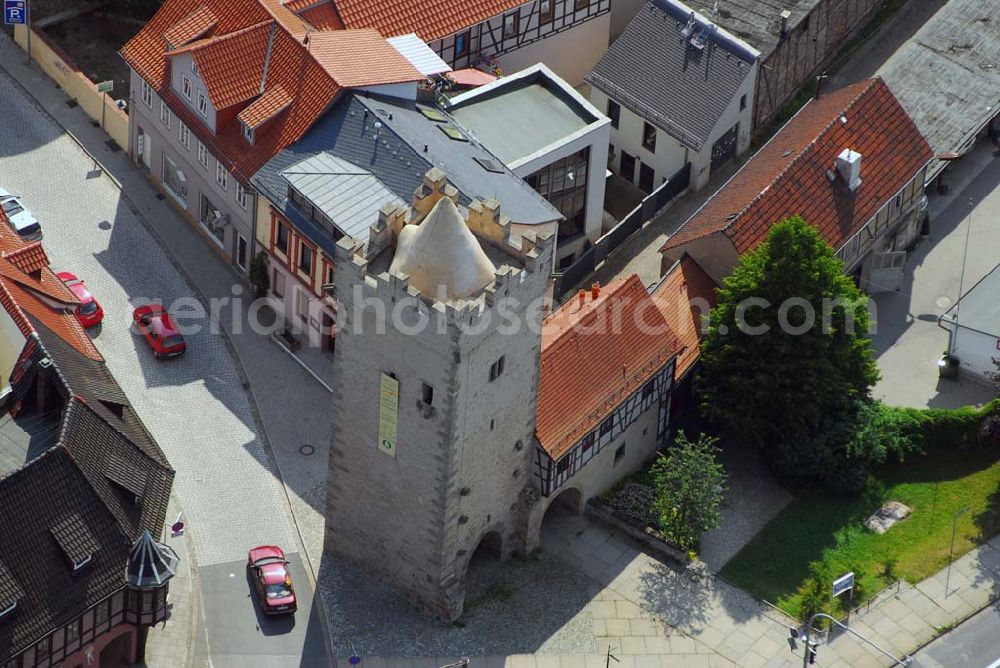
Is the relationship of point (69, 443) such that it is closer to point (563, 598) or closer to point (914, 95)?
point (563, 598)

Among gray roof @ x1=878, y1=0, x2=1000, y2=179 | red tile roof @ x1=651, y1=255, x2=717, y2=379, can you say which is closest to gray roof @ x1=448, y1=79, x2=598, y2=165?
red tile roof @ x1=651, y1=255, x2=717, y2=379

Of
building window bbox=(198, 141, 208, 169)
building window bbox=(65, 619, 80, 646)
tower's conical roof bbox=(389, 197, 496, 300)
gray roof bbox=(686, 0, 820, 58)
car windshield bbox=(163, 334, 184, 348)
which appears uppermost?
tower's conical roof bbox=(389, 197, 496, 300)

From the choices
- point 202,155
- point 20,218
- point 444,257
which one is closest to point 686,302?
point 444,257

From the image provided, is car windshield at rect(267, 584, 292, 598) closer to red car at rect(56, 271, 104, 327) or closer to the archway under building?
the archway under building

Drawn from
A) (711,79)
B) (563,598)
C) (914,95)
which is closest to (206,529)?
(563,598)

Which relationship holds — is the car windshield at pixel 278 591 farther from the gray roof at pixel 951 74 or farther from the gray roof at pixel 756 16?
the gray roof at pixel 951 74

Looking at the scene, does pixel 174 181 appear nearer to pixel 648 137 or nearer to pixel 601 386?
pixel 648 137

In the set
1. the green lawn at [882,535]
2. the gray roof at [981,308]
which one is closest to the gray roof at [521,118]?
the gray roof at [981,308]
